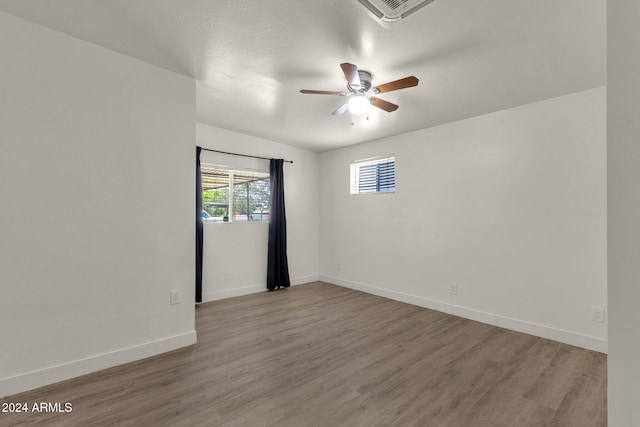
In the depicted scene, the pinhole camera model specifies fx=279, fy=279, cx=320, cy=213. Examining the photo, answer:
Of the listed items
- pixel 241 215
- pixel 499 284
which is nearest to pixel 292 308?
pixel 241 215

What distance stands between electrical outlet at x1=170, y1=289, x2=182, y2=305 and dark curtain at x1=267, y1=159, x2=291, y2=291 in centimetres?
215

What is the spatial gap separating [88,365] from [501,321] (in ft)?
13.2

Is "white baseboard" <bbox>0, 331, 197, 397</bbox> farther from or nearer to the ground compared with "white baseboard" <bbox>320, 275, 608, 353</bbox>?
farther from the ground

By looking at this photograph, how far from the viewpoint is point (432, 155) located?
12.9ft

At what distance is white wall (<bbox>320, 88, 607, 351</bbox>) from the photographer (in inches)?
108

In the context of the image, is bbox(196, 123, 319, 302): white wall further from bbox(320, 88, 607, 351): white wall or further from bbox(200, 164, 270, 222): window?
bbox(320, 88, 607, 351): white wall

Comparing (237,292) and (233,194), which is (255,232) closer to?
(233,194)

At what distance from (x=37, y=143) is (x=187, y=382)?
204 centimetres

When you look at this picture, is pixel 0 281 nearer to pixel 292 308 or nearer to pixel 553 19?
pixel 292 308

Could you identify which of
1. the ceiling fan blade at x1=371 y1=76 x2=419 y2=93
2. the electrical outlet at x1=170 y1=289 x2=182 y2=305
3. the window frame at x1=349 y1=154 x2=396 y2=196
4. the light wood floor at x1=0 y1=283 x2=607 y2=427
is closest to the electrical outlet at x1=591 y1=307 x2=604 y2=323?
the light wood floor at x1=0 y1=283 x2=607 y2=427

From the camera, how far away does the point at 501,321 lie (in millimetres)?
3246

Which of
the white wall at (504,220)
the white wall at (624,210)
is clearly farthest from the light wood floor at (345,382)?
the white wall at (624,210)

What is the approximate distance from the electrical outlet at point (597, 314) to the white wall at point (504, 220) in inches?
1.6

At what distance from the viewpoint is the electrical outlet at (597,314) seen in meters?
2.67
